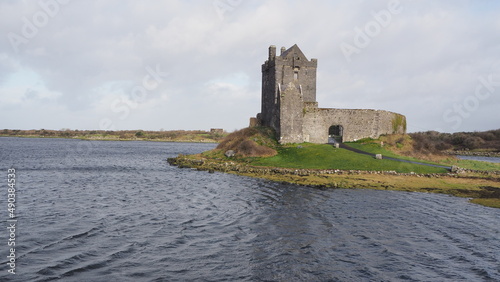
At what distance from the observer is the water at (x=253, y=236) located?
521 inches

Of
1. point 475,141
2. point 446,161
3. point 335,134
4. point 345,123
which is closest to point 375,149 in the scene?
point 345,123

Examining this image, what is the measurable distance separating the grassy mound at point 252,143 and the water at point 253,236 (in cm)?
1506

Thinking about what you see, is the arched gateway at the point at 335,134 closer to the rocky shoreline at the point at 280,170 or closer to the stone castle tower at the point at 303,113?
the stone castle tower at the point at 303,113

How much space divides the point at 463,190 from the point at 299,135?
74.1 feet

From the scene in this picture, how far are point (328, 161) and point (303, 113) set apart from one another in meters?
12.2

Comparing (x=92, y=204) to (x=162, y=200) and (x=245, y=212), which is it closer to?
(x=162, y=200)

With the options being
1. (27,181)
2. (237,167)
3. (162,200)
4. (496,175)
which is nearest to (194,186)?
(162,200)

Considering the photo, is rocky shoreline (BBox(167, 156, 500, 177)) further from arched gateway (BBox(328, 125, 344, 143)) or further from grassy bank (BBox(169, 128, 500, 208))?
arched gateway (BBox(328, 125, 344, 143))

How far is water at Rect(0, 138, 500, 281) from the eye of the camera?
1323 cm

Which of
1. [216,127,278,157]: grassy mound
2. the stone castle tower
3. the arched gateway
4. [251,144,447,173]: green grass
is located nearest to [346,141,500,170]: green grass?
[251,144,447,173]: green grass

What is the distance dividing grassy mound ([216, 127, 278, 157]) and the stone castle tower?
1743 millimetres

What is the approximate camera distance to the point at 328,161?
38031mm

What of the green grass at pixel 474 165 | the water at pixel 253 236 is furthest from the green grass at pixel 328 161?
the water at pixel 253 236

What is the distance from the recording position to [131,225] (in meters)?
19.2
